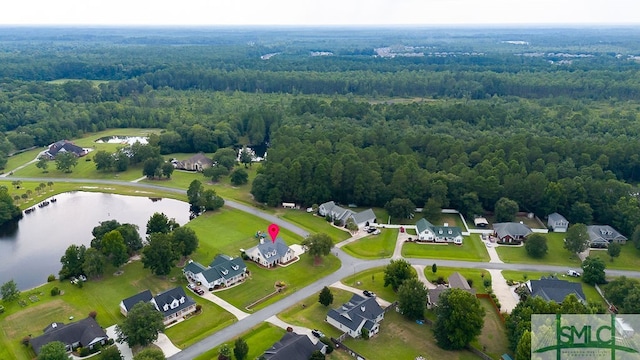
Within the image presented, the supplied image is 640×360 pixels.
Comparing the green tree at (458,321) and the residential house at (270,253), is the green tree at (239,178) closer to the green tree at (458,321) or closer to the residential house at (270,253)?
the residential house at (270,253)

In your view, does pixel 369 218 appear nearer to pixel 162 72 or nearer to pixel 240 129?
pixel 240 129

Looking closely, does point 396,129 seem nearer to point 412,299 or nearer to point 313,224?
point 313,224

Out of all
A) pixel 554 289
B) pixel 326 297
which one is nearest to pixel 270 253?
pixel 326 297

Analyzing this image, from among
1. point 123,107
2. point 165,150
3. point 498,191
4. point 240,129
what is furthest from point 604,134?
point 123,107

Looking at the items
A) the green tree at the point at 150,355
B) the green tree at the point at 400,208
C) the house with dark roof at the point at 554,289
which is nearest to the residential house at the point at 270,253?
the green tree at the point at 400,208

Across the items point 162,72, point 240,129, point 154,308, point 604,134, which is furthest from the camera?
point 162,72

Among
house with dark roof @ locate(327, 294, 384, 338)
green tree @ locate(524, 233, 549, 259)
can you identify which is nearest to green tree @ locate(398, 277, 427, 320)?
house with dark roof @ locate(327, 294, 384, 338)
